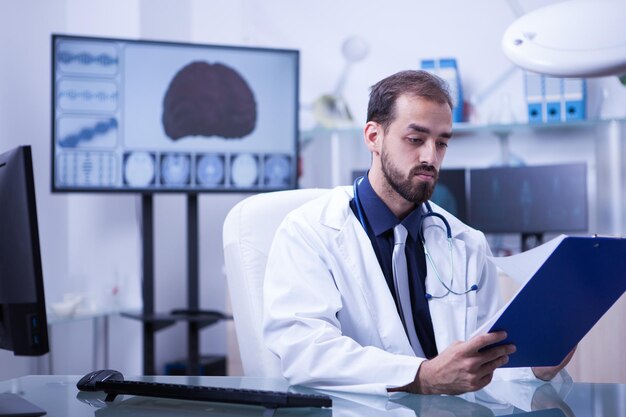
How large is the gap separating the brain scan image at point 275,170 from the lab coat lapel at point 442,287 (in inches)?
57.7

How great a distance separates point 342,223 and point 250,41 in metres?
2.43

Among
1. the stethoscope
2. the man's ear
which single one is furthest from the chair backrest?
the man's ear

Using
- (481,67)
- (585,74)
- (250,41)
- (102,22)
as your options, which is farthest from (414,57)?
(585,74)

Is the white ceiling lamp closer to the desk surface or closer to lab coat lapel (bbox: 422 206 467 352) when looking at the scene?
the desk surface

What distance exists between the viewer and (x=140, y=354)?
337 centimetres

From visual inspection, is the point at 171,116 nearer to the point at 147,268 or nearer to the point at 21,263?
the point at 147,268

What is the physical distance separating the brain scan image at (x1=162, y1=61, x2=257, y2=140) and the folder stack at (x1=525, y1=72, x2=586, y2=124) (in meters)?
1.20

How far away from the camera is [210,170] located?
3.01 meters

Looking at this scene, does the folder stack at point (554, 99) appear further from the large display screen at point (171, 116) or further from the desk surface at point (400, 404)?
the desk surface at point (400, 404)

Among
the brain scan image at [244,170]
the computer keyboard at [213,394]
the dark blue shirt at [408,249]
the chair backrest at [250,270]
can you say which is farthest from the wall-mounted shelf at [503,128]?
the computer keyboard at [213,394]

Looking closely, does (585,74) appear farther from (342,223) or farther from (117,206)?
(117,206)

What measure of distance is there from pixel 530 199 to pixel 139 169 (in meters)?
1.63

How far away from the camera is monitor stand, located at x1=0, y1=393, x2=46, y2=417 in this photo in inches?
40.0

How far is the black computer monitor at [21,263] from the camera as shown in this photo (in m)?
0.98
